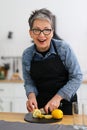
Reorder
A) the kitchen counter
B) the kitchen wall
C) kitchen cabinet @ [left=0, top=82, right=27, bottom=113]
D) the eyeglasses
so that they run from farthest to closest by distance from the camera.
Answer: the kitchen wall, kitchen cabinet @ [left=0, top=82, right=27, bottom=113], the eyeglasses, the kitchen counter

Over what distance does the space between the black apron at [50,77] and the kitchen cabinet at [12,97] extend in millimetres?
1720

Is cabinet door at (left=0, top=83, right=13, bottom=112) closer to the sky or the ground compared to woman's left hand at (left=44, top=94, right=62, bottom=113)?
closer to the ground

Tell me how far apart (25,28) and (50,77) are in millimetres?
2172

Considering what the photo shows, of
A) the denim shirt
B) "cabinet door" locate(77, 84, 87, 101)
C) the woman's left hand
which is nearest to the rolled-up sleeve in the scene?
the denim shirt

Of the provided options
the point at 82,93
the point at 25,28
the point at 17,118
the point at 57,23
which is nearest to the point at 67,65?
the point at 17,118

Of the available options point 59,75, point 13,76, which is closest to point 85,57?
point 13,76

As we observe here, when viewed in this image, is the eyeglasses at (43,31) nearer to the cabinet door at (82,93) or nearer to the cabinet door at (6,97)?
the cabinet door at (82,93)

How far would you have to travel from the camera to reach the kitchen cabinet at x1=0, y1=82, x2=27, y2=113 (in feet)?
11.4

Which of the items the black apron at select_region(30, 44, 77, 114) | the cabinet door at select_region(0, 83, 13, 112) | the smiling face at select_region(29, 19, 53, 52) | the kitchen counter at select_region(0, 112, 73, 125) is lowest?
the cabinet door at select_region(0, 83, 13, 112)

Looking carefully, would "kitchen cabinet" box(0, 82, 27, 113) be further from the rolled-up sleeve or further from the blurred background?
the rolled-up sleeve

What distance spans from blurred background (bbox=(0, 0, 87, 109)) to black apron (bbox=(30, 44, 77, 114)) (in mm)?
1757

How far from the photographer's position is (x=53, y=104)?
1550 mm

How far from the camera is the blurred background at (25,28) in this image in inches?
143

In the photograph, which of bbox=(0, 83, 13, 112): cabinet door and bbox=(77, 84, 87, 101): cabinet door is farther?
bbox=(0, 83, 13, 112): cabinet door
